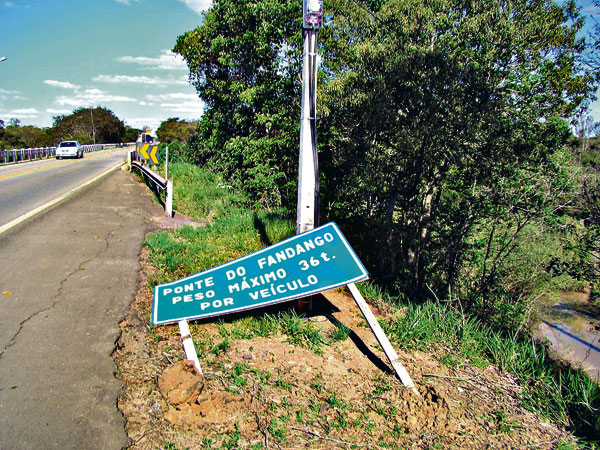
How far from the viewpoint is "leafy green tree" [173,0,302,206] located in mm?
12680

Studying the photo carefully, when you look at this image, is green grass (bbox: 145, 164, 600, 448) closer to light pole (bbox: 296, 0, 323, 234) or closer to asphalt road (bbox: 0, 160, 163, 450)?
asphalt road (bbox: 0, 160, 163, 450)

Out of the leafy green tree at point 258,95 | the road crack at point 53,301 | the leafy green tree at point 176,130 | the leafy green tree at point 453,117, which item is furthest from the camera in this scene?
the leafy green tree at point 176,130

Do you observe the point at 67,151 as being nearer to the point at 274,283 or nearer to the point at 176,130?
the point at 176,130

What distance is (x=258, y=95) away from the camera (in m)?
13.6

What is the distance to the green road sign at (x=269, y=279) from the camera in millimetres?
3820

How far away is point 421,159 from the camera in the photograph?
1029 centimetres

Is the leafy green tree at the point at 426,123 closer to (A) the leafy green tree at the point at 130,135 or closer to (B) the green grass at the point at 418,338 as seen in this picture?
(B) the green grass at the point at 418,338

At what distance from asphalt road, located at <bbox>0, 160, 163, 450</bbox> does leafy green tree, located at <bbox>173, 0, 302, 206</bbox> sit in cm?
522

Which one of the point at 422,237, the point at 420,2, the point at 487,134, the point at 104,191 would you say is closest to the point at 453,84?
the point at 487,134

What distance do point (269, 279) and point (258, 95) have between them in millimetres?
10808

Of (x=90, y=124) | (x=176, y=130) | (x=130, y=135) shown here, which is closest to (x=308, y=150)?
(x=176, y=130)

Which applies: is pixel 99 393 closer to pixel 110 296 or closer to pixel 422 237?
pixel 110 296

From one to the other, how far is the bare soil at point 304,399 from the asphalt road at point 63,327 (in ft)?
0.71

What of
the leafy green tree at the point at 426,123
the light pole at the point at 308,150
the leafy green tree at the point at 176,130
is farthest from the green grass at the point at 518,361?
the leafy green tree at the point at 176,130
